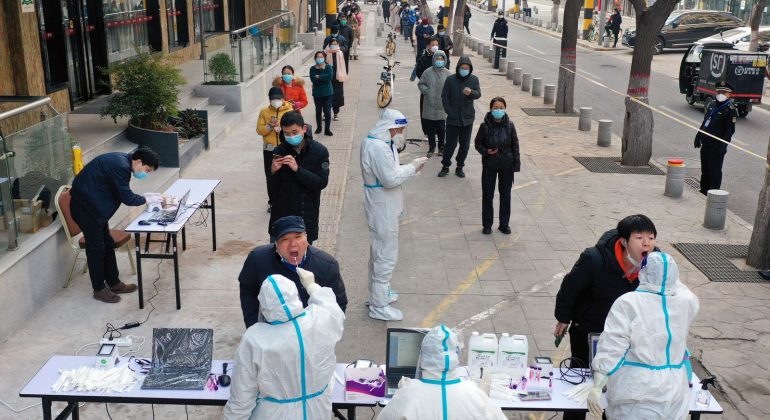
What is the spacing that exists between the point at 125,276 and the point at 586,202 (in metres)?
7.11

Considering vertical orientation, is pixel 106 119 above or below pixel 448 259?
above

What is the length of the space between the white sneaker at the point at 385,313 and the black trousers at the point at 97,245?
9.10 feet

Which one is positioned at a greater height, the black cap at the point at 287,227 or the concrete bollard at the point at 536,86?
the black cap at the point at 287,227

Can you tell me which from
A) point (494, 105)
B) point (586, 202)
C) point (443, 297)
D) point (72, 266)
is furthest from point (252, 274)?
point (586, 202)

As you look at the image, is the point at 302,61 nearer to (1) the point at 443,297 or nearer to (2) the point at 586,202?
(2) the point at 586,202

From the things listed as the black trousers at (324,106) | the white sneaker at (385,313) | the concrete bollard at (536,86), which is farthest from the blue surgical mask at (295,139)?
the concrete bollard at (536,86)

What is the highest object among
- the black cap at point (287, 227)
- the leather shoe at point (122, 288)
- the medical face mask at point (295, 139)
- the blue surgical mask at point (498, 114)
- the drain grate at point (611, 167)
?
the medical face mask at point (295, 139)

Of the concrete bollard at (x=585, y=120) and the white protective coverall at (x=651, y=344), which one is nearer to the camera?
the white protective coverall at (x=651, y=344)

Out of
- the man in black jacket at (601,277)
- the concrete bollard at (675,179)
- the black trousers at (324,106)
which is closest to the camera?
the man in black jacket at (601,277)

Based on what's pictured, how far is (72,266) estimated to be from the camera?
8.99m

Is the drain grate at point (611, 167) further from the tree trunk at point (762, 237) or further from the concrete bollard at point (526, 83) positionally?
the concrete bollard at point (526, 83)

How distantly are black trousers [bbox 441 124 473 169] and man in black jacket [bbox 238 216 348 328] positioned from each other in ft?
25.9

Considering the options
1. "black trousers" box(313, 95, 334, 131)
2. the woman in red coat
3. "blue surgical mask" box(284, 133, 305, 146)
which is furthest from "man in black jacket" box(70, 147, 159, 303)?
"black trousers" box(313, 95, 334, 131)

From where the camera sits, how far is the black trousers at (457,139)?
1328 cm
